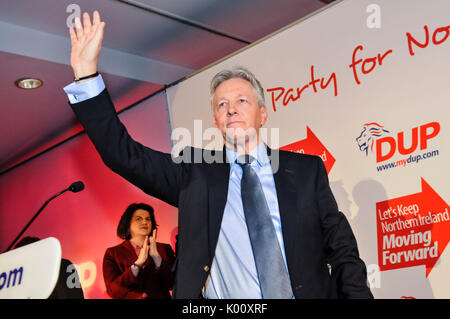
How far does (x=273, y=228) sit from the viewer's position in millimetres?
1768

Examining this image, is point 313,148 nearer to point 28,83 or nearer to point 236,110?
point 236,110

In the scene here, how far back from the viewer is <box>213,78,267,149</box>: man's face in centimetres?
206

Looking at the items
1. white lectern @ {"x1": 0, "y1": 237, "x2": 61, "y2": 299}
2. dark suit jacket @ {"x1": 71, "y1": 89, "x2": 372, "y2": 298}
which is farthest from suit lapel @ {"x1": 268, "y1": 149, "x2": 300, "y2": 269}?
white lectern @ {"x1": 0, "y1": 237, "x2": 61, "y2": 299}

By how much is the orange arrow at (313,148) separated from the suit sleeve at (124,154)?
155 centimetres

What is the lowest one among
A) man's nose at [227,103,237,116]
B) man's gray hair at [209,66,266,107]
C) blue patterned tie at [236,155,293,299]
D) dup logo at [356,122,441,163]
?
blue patterned tie at [236,155,293,299]

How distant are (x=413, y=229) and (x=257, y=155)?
1225 mm

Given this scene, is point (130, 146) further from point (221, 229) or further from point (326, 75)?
point (326, 75)

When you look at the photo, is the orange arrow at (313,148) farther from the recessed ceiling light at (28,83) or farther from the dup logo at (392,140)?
the recessed ceiling light at (28,83)

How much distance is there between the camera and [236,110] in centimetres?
211

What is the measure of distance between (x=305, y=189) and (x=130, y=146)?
0.59 m

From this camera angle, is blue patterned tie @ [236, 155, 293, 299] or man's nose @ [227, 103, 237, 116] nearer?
blue patterned tie @ [236, 155, 293, 299]

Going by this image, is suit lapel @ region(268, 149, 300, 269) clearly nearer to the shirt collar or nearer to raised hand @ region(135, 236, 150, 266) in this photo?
the shirt collar

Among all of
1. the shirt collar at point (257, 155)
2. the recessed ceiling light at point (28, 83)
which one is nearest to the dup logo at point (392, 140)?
the shirt collar at point (257, 155)
